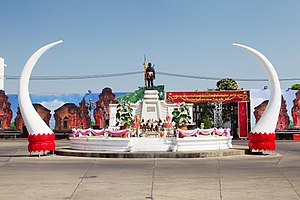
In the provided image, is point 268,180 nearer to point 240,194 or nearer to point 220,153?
point 240,194

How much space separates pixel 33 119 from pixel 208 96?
2504 centimetres

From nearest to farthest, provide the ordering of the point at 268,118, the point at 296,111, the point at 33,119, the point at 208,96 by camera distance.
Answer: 1. the point at 33,119
2. the point at 268,118
3. the point at 208,96
4. the point at 296,111

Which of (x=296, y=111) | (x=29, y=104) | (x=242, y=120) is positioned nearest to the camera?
(x=29, y=104)

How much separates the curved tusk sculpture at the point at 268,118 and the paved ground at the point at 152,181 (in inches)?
200

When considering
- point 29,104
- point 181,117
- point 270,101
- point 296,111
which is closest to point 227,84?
point 296,111

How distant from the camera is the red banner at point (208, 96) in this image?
40.6 m

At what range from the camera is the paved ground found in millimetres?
8688

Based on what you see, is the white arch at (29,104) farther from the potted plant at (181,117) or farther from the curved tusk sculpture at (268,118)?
the curved tusk sculpture at (268,118)

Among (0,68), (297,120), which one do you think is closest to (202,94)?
(297,120)

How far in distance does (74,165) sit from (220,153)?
7.02 metres

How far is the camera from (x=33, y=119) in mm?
19156

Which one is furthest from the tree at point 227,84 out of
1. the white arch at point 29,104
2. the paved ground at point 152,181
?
the paved ground at point 152,181

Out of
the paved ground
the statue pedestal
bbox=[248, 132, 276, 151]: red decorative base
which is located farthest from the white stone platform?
the statue pedestal

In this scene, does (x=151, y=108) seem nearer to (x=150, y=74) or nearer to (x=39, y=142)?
(x=150, y=74)
